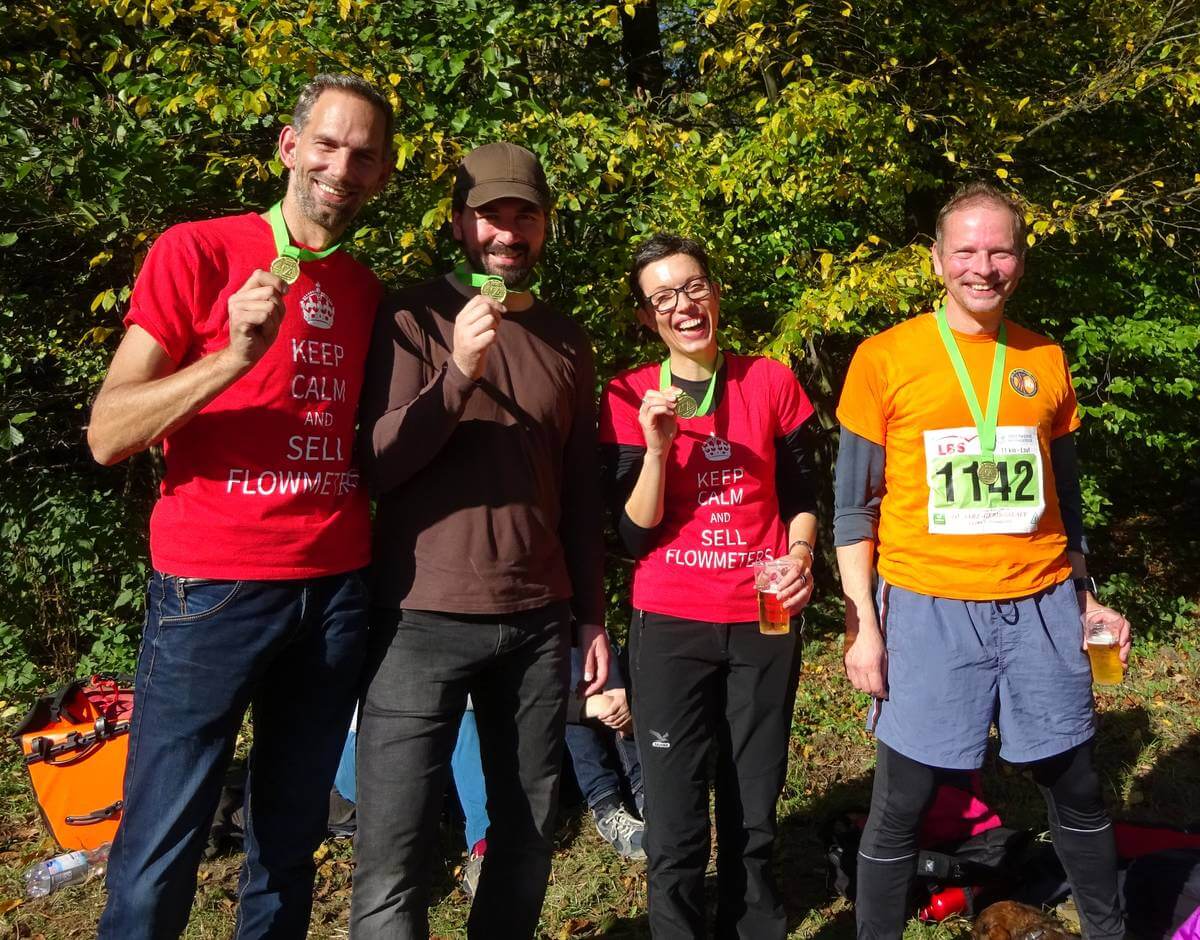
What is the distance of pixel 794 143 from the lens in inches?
200

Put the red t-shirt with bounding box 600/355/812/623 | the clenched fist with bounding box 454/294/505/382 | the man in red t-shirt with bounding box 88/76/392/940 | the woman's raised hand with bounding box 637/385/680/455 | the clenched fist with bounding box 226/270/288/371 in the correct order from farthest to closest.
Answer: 1. the red t-shirt with bounding box 600/355/812/623
2. the woman's raised hand with bounding box 637/385/680/455
3. the clenched fist with bounding box 454/294/505/382
4. the man in red t-shirt with bounding box 88/76/392/940
5. the clenched fist with bounding box 226/270/288/371

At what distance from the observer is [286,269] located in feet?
6.61

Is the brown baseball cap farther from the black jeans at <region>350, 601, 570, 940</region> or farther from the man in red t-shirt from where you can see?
the black jeans at <region>350, 601, 570, 940</region>

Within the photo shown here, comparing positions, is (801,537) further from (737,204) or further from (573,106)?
(737,204)

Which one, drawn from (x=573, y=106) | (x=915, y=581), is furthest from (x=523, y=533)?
(x=573, y=106)

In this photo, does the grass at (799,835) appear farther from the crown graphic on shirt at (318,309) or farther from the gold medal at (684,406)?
the crown graphic on shirt at (318,309)

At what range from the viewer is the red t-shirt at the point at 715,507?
2.66m

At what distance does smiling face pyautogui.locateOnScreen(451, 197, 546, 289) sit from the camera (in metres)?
2.30

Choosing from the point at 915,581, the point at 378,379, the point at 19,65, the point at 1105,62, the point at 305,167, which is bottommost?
the point at 915,581

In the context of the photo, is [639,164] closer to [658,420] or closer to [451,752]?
[658,420]

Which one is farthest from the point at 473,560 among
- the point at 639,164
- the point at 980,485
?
the point at 639,164

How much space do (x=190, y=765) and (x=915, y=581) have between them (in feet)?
5.89

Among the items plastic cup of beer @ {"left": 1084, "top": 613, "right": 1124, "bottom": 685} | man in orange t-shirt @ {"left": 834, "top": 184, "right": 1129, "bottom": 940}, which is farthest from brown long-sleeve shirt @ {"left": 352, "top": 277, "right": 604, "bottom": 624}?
plastic cup of beer @ {"left": 1084, "top": 613, "right": 1124, "bottom": 685}

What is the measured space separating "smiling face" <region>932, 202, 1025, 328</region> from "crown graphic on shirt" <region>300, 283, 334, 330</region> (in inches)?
61.8
